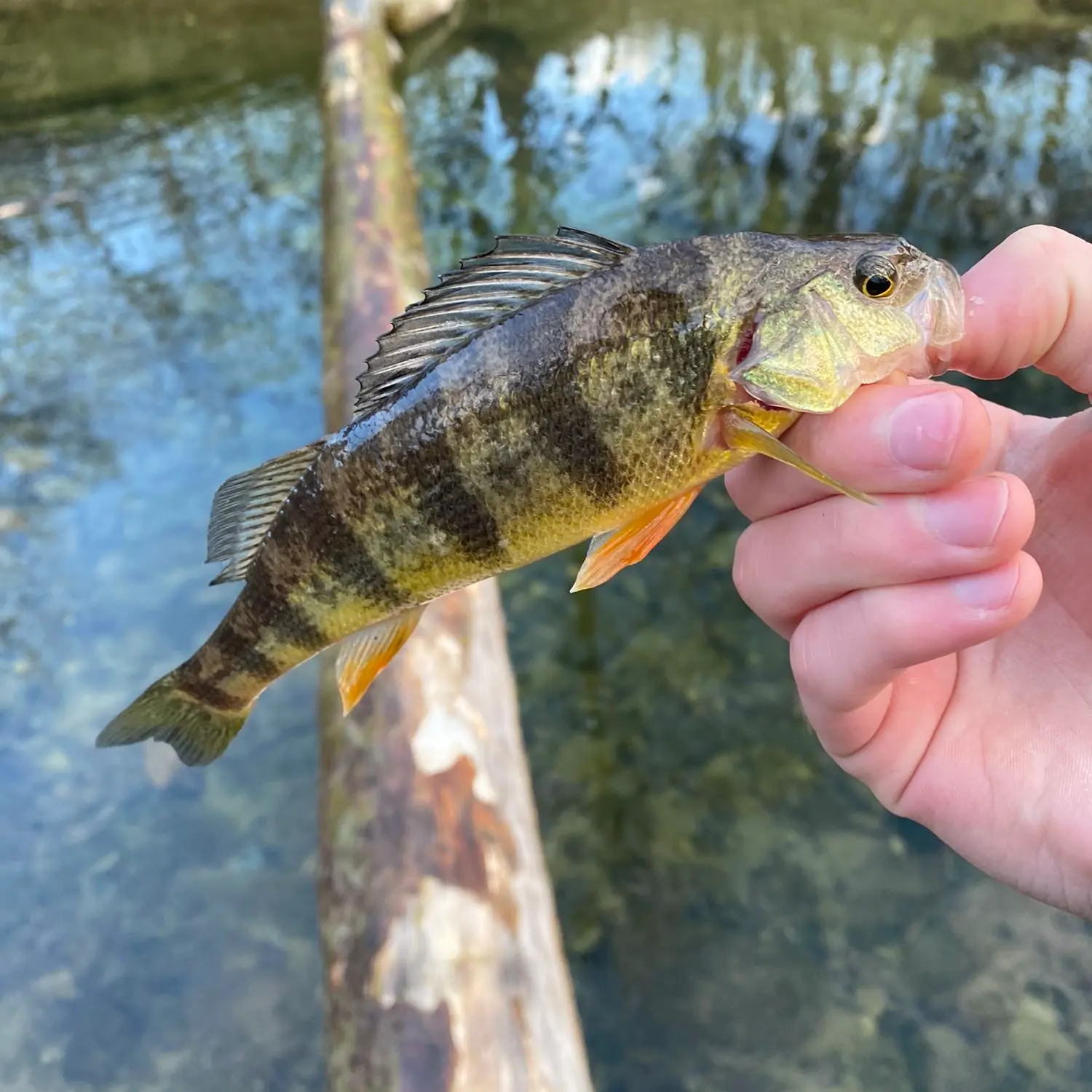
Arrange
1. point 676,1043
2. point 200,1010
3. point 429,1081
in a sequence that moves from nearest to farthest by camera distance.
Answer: point 429,1081 → point 676,1043 → point 200,1010

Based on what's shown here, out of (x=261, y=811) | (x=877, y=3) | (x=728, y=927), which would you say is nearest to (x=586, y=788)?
(x=728, y=927)

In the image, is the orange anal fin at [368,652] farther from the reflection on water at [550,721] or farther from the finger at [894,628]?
the reflection on water at [550,721]

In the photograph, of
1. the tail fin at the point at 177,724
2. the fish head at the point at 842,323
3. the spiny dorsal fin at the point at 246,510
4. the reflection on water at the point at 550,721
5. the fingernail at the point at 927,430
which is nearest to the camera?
the fingernail at the point at 927,430

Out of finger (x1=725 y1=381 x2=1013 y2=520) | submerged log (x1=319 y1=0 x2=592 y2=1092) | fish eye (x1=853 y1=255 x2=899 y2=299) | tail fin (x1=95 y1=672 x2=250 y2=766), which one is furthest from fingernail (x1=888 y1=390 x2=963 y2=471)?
submerged log (x1=319 y1=0 x2=592 y2=1092)

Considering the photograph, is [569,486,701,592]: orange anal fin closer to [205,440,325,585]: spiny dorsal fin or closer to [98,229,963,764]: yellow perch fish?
[98,229,963,764]: yellow perch fish

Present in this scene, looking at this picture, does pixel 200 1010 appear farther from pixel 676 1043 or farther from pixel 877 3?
pixel 877 3

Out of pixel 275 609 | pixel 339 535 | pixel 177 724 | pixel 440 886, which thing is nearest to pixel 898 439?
pixel 339 535

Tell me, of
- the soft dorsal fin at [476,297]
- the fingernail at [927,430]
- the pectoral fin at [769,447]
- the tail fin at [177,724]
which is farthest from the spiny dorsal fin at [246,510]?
the fingernail at [927,430]
